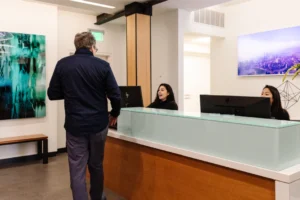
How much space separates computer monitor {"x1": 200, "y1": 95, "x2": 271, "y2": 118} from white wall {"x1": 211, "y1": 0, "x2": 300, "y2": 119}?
10.7 feet

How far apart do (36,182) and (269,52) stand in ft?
15.2

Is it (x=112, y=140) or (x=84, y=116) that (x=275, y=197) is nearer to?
(x=84, y=116)

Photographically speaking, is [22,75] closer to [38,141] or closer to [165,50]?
[38,141]

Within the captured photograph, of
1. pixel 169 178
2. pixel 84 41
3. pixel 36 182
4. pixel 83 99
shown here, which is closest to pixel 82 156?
pixel 83 99

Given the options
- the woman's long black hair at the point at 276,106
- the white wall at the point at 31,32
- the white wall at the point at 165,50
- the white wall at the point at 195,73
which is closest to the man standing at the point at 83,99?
the woman's long black hair at the point at 276,106

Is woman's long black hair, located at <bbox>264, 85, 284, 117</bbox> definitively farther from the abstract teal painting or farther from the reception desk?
the abstract teal painting

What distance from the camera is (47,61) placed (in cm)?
504

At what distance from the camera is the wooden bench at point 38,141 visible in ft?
14.5

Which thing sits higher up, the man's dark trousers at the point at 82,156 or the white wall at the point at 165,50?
the white wall at the point at 165,50

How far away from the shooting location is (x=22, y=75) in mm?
4734

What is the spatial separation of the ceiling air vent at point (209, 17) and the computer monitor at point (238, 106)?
11.7 feet

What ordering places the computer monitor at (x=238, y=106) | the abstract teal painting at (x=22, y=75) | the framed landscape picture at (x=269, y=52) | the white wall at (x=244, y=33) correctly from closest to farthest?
the computer monitor at (x=238, y=106) < the abstract teal painting at (x=22, y=75) < the framed landscape picture at (x=269, y=52) < the white wall at (x=244, y=33)

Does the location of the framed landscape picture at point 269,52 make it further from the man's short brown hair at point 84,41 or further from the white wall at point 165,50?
the man's short brown hair at point 84,41

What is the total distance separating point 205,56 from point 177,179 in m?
7.00
